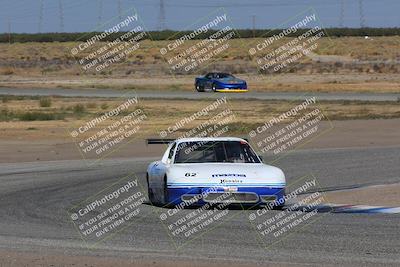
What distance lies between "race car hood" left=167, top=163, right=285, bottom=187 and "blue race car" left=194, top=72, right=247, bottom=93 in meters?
45.7

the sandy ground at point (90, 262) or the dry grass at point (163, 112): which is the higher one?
the sandy ground at point (90, 262)

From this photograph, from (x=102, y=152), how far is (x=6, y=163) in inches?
165

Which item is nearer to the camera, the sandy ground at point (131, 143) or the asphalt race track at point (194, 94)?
the sandy ground at point (131, 143)

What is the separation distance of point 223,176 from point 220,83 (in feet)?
155

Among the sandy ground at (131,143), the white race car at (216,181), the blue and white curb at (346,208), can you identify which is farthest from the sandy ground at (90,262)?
the sandy ground at (131,143)

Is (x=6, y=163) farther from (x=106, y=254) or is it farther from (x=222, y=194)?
(x=106, y=254)

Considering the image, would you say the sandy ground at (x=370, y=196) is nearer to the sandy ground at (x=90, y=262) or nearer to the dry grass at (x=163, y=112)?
the sandy ground at (x=90, y=262)

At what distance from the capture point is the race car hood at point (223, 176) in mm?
16625

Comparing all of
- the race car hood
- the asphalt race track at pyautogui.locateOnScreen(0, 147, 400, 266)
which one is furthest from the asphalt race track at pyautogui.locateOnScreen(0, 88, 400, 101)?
the race car hood

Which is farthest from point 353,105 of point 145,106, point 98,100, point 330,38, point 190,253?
point 330,38

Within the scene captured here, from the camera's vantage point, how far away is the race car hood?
16625 millimetres

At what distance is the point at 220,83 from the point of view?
6372 centimetres

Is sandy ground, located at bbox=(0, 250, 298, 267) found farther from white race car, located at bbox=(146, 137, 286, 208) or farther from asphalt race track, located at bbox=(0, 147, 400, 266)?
white race car, located at bbox=(146, 137, 286, 208)

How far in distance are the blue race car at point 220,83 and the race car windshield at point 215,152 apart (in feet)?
146
